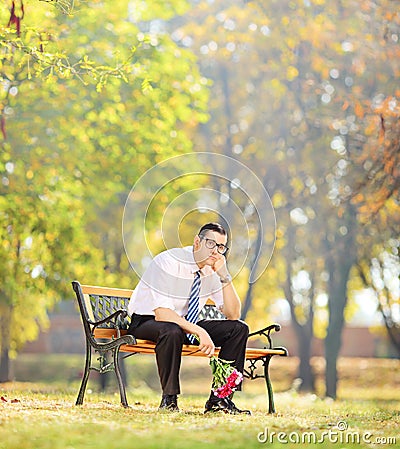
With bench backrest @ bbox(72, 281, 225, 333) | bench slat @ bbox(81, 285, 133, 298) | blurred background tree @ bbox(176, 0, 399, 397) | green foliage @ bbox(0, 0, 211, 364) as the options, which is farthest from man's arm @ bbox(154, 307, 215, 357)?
blurred background tree @ bbox(176, 0, 399, 397)

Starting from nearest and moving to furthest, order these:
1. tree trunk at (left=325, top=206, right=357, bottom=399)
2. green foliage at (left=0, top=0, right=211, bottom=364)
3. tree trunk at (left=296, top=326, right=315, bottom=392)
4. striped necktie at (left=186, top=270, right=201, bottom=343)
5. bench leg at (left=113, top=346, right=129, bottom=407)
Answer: bench leg at (left=113, top=346, right=129, bottom=407) → striped necktie at (left=186, top=270, right=201, bottom=343) → green foliage at (left=0, top=0, right=211, bottom=364) → tree trunk at (left=325, top=206, right=357, bottom=399) → tree trunk at (left=296, top=326, right=315, bottom=392)

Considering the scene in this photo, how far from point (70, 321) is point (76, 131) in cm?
1923

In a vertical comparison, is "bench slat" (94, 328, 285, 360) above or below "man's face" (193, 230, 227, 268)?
below

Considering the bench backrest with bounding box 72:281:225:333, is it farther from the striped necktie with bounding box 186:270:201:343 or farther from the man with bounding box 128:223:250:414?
the striped necktie with bounding box 186:270:201:343

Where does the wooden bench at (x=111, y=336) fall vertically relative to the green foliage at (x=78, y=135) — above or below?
below

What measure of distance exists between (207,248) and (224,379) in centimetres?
92

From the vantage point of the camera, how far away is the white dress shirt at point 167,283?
5688 millimetres

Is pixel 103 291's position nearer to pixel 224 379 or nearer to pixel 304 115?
pixel 224 379

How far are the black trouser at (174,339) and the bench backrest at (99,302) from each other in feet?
1.28

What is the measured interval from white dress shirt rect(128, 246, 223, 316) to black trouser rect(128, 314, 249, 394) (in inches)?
4.5

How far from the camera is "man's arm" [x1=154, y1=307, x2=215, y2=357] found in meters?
5.46

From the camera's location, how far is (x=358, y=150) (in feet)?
45.8

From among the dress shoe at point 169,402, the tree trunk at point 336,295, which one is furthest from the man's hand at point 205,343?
the tree trunk at point 336,295

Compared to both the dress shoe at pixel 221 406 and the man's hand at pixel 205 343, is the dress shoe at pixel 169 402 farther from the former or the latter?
the man's hand at pixel 205 343
